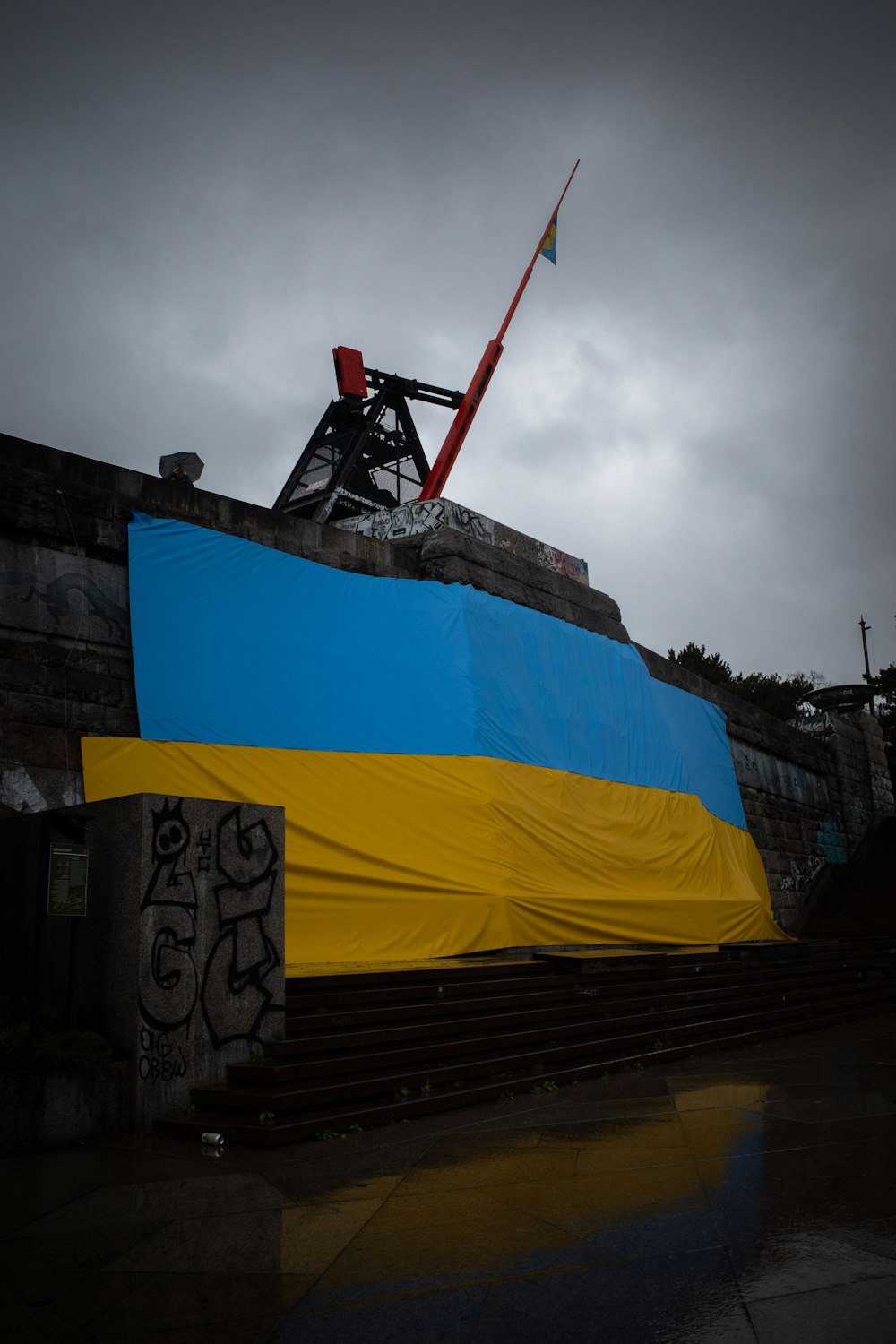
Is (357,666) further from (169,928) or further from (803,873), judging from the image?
(803,873)

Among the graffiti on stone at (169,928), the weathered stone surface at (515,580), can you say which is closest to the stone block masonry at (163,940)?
the graffiti on stone at (169,928)

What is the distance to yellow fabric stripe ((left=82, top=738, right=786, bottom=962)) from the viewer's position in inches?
367

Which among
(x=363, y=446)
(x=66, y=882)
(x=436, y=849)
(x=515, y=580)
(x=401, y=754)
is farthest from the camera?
(x=363, y=446)

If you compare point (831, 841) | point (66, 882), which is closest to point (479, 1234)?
point (66, 882)

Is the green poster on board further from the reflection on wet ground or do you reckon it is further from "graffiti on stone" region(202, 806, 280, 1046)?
the reflection on wet ground

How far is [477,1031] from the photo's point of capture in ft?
24.6

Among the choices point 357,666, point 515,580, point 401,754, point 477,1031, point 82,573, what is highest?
point 515,580

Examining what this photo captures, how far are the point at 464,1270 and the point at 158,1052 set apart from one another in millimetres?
3039

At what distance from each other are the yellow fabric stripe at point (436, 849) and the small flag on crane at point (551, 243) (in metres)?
12.9

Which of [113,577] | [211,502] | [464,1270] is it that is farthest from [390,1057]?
[211,502]

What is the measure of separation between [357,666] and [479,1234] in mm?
8090

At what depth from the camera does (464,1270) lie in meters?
3.34

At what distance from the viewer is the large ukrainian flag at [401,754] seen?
31.5 ft

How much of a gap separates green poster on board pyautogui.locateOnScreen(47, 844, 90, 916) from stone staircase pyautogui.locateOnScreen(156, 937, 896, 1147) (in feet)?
4.26
